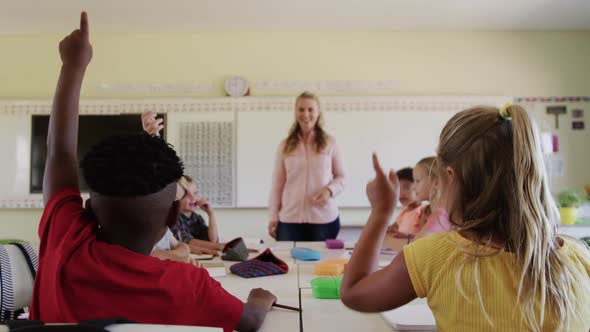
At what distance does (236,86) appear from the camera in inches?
169

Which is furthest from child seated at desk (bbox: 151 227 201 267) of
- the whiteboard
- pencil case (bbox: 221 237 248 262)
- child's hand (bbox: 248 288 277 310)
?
the whiteboard

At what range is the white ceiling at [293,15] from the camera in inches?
147

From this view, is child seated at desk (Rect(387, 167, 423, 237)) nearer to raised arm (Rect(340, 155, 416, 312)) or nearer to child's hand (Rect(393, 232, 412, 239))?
child's hand (Rect(393, 232, 412, 239))

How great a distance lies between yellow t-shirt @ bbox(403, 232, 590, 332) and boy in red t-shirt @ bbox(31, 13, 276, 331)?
1.21ft

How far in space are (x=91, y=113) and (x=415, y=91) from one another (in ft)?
10.1

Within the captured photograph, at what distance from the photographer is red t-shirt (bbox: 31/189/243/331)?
0.80 meters

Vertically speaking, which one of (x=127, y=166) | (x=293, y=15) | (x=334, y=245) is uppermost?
(x=293, y=15)

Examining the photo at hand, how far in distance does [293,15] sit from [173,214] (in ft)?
11.1

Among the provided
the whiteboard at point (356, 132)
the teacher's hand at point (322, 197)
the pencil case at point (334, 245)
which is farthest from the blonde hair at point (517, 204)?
the whiteboard at point (356, 132)

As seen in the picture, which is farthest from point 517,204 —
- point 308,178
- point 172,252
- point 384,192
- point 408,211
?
point 308,178

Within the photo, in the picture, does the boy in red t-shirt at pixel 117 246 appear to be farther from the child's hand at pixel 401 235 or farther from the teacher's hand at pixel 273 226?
the teacher's hand at pixel 273 226

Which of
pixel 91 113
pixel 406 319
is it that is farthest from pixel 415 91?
pixel 406 319

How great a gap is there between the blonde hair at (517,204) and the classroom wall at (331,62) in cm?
346

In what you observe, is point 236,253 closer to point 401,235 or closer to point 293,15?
point 401,235
